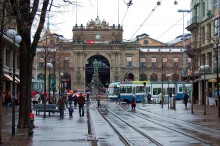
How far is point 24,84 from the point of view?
23.1 m

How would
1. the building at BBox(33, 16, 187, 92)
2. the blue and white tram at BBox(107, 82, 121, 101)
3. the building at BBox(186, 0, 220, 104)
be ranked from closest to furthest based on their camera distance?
the building at BBox(186, 0, 220, 104) → the blue and white tram at BBox(107, 82, 121, 101) → the building at BBox(33, 16, 187, 92)

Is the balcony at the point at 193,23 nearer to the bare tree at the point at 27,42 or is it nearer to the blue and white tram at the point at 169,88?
the blue and white tram at the point at 169,88

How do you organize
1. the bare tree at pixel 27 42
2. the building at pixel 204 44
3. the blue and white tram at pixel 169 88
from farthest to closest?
1. the blue and white tram at pixel 169 88
2. the building at pixel 204 44
3. the bare tree at pixel 27 42

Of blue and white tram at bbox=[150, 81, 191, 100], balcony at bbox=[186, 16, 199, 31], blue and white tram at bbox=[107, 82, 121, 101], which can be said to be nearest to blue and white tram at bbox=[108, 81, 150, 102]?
blue and white tram at bbox=[150, 81, 191, 100]

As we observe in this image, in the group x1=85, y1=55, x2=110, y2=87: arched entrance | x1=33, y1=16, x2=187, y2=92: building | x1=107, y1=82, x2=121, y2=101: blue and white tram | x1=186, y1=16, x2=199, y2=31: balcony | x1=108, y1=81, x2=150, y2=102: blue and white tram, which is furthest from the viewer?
x1=85, y1=55, x2=110, y2=87: arched entrance

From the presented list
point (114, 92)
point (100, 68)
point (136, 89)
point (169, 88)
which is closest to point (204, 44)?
point (136, 89)

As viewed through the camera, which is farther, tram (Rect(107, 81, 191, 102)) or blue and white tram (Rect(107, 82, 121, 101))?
blue and white tram (Rect(107, 82, 121, 101))

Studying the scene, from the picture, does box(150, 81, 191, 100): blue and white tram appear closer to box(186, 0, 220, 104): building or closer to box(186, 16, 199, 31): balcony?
box(186, 0, 220, 104): building

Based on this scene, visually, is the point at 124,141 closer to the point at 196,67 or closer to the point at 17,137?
the point at 17,137

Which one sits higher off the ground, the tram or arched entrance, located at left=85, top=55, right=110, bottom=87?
arched entrance, located at left=85, top=55, right=110, bottom=87

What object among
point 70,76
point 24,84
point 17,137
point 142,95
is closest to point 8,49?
point 142,95

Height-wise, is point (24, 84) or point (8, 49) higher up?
point (8, 49)

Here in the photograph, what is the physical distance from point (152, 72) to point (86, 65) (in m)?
19.6

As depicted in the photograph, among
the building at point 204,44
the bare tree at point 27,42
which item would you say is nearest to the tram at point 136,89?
the building at point 204,44
